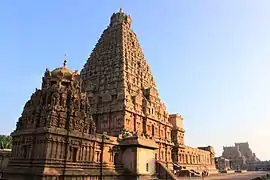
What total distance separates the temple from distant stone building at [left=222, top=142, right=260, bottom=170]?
81944mm

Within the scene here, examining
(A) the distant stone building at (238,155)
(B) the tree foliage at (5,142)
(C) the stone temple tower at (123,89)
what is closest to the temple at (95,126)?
(C) the stone temple tower at (123,89)

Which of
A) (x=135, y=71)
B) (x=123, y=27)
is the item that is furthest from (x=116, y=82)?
(x=123, y=27)

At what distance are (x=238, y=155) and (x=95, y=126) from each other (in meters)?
121

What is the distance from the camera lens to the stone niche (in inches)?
1058

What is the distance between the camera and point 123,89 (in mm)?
38688

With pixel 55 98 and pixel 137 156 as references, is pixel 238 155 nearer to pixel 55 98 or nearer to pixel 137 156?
pixel 137 156

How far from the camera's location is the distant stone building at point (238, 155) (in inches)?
4759

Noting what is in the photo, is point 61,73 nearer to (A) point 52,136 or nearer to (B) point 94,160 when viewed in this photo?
(A) point 52,136

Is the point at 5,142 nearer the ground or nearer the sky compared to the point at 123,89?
nearer the ground

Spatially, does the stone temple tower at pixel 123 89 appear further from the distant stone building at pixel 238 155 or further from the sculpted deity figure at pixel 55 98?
the distant stone building at pixel 238 155

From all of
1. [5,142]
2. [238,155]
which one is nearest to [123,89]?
[5,142]

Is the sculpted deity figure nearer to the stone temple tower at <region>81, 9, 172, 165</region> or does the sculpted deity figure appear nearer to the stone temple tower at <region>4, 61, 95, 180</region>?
the stone temple tower at <region>4, 61, 95, 180</region>

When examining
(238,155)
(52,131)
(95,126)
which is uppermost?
(95,126)

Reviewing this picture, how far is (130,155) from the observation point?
2750 cm
